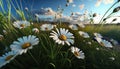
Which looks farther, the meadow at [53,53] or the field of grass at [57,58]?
the field of grass at [57,58]

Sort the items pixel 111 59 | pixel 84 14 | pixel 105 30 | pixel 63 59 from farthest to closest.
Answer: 1. pixel 105 30
2. pixel 84 14
3. pixel 111 59
4. pixel 63 59

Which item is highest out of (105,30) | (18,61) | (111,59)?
(18,61)

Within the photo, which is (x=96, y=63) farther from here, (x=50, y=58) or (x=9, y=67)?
(x=9, y=67)

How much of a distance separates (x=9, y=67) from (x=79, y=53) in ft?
1.99

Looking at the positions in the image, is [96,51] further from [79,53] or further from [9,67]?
[9,67]

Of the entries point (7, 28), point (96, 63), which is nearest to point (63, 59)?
point (96, 63)

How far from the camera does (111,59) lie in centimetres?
293

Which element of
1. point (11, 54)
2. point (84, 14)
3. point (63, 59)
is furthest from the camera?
point (84, 14)

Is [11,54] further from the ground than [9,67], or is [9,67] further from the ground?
[11,54]

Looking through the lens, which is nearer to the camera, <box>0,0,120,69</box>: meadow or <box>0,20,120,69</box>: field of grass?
<box>0,0,120,69</box>: meadow

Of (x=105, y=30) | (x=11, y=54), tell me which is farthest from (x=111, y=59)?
(x=105, y=30)

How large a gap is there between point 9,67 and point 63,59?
484 millimetres

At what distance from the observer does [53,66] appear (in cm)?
249

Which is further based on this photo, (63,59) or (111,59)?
(111,59)
